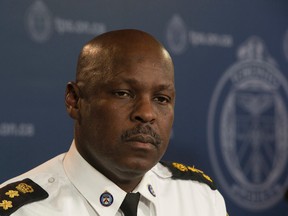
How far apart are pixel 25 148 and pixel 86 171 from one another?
611 mm

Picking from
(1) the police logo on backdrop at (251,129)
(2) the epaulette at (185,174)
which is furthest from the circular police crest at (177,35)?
(2) the epaulette at (185,174)

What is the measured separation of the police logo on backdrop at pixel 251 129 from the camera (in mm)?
2174

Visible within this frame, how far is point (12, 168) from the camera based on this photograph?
1.68 m

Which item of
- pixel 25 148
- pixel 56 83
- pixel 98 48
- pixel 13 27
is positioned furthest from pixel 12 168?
pixel 98 48

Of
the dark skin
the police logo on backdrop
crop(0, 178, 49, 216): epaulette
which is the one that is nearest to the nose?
the dark skin

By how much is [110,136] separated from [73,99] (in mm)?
136

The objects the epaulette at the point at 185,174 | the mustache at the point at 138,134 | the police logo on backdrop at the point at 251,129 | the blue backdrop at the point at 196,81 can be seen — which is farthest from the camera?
the police logo on backdrop at the point at 251,129

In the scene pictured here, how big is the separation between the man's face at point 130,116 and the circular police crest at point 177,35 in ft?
3.01

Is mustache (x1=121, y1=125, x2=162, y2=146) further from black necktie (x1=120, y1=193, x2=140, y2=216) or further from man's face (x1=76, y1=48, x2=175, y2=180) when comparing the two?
black necktie (x1=120, y1=193, x2=140, y2=216)

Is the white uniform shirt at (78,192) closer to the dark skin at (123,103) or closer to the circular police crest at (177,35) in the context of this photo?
the dark skin at (123,103)

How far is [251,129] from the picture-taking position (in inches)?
88.8

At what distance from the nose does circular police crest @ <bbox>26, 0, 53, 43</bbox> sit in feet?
2.48

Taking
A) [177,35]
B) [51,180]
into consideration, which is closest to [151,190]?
[51,180]

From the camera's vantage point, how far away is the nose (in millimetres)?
1026
